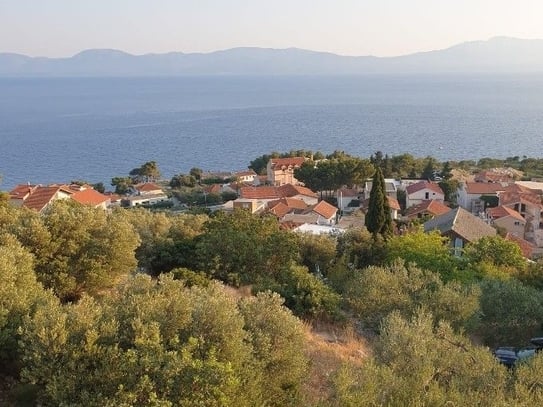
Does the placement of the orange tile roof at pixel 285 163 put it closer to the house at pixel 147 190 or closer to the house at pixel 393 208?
the house at pixel 147 190

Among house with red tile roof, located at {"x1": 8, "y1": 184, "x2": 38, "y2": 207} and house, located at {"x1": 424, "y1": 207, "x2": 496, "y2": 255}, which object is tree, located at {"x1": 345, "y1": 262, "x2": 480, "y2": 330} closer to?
house, located at {"x1": 424, "y1": 207, "x2": 496, "y2": 255}

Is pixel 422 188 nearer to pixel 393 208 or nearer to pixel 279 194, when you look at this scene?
pixel 393 208

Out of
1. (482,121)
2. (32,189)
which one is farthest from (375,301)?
(482,121)

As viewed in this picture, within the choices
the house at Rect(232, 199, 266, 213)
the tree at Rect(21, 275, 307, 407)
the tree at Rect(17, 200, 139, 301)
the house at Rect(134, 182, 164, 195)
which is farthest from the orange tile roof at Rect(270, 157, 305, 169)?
the tree at Rect(21, 275, 307, 407)

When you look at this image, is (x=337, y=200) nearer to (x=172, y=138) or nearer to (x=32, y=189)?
(x=32, y=189)

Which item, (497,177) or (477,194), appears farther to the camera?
(497,177)

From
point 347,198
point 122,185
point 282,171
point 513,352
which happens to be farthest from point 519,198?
point 122,185
